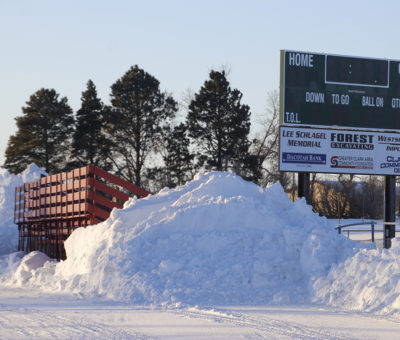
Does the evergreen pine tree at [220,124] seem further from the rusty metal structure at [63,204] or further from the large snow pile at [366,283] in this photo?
the large snow pile at [366,283]

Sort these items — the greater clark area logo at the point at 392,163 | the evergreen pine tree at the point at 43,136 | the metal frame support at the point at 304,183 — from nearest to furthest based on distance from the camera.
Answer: the metal frame support at the point at 304,183 → the greater clark area logo at the point at 392,163 → the evergreen pine tree at the point at 43,136

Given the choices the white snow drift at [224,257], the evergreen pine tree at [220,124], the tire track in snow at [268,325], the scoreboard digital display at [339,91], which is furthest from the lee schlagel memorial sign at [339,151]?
the evergreen pine tree at [220,124]

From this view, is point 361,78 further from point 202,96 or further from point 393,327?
point 202,96

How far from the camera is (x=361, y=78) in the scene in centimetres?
2442

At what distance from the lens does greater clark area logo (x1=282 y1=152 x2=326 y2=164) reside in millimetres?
23719

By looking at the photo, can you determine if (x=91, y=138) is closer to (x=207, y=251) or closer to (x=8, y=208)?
(x=8, y=208)

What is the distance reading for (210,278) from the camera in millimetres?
14117

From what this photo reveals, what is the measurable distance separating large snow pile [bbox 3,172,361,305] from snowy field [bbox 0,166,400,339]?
3cm

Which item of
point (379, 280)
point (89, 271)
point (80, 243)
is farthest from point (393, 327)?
point (80, 243)

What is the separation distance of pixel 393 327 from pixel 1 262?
53.9ft

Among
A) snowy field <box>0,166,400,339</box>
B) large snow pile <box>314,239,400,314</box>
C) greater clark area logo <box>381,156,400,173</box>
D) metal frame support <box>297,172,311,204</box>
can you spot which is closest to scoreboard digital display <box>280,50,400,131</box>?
greater clark area logo <box>381,156,400,173</box>

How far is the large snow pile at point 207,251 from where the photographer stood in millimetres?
13891

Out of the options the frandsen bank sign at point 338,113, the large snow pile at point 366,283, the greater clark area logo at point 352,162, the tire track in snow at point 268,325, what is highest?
the frandsen bank sign at point 338,113

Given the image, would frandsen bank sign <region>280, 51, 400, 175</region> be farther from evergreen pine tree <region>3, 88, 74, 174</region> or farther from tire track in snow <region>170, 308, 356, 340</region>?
evergreen pine tree <region>3, 88, 74, 174</region>
